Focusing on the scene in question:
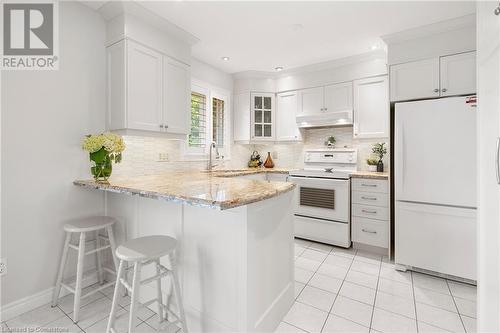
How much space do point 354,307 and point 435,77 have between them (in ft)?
7.66

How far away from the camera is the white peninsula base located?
1437 mm

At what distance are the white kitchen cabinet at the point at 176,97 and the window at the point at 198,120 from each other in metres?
0.57

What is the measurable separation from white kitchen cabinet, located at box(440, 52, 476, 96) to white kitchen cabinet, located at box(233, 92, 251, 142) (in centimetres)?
253

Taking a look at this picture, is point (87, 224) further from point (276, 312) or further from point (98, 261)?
point (276, 312)

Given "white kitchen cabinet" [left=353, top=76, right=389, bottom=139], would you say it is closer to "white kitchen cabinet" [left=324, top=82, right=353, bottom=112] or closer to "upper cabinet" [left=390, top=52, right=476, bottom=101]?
"white kitchen cabinet" [left=324, top=82, right=353, bottom=112]

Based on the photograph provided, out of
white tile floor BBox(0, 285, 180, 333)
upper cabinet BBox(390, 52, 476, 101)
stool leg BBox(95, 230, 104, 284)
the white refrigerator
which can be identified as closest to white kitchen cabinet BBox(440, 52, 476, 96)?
upper cabinet BBox(390, 52, 476, 101)

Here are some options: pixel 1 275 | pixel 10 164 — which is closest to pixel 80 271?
pixel 1 275

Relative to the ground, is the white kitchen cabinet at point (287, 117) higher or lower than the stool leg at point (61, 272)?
higher

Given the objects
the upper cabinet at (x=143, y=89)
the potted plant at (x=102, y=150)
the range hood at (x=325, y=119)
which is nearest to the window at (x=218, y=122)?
the upper cabinet at (x=143, y=89)

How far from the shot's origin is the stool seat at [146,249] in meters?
1.36

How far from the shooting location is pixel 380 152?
133 inches

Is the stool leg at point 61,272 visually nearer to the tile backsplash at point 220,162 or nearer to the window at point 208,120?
the tile backsplash at point 220,162

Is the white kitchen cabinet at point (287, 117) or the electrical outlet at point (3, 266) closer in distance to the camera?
the electrical outlet at point (3, 266)

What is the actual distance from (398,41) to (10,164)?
373 cm
